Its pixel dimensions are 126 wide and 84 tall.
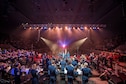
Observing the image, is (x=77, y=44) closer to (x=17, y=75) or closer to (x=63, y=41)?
(x=63, y=41)

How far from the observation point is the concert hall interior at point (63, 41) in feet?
35.7

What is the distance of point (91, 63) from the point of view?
747 inches

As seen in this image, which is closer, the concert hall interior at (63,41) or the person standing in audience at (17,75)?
the person standing in audience at (17,75)

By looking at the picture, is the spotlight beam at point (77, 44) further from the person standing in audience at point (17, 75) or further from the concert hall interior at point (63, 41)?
the person standing in audience at point (17, 75)

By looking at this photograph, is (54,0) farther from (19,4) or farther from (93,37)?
(93,37)

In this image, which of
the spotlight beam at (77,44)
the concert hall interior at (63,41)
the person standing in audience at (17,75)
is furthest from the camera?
the spotlight beam at (77,44)

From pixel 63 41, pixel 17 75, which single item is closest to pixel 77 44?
pixel 63 41

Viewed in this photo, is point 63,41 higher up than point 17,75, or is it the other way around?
point 63,41

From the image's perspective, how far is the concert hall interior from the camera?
10867 millimetres

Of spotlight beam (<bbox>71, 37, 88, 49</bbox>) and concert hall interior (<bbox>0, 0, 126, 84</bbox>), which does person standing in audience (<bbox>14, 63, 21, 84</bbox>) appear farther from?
spotlight beam (<bbox>71, 37, 88, 49</bbox>)

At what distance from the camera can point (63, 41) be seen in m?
32.8

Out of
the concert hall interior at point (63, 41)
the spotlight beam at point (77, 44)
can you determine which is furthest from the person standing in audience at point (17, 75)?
the spotlight beam at point (77, 44)

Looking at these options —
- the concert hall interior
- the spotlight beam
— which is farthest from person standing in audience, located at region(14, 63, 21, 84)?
the spotlight beam

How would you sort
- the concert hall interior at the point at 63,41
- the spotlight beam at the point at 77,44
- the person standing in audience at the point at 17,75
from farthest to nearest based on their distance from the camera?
the spotlight beam at the point at 77,44 → the concert hall interior at the point at 63,41 → the person standing in audience at the point at 17,75
